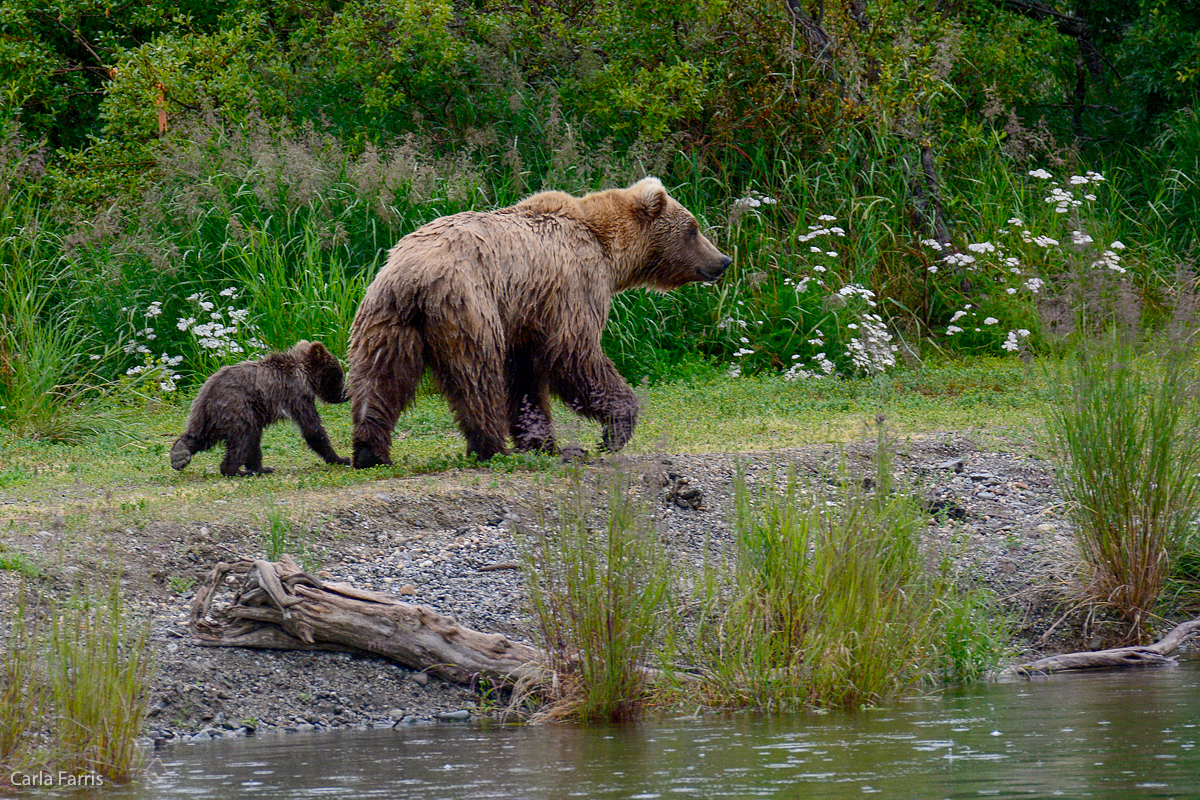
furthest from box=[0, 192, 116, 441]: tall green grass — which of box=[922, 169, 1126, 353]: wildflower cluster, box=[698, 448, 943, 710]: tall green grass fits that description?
box=[922, 169, 1126, 353]: wildflower cluster

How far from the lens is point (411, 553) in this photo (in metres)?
7.32

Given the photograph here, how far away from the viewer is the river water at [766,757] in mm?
4273

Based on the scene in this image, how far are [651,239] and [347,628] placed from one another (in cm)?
440

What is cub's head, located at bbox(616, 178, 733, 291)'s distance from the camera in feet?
30.9

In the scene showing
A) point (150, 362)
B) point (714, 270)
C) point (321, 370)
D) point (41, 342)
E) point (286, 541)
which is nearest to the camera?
point (286, 541)

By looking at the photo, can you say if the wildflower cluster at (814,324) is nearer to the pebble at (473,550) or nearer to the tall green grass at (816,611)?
the pebble at (473,550)

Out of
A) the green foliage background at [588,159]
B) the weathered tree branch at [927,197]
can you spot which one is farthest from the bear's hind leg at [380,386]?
the weathered tree branch at [927,197]

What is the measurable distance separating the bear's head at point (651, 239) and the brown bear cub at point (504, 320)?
0.01m

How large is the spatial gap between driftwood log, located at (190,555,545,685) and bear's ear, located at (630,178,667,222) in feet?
13.7

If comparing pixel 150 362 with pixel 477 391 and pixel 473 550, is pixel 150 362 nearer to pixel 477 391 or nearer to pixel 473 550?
pixel 477 391

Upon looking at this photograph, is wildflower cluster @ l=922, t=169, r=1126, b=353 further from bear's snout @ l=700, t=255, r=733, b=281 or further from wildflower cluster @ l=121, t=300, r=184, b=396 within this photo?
wildflower cluster @ l=121, t=300, r=184, b=396

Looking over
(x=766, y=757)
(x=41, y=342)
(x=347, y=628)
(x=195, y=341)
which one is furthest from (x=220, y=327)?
(x=766, y=757)

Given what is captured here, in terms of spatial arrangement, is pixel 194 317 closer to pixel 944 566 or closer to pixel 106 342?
pixel 106 342

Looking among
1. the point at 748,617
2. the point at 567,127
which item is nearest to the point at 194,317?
the point at 567,127
